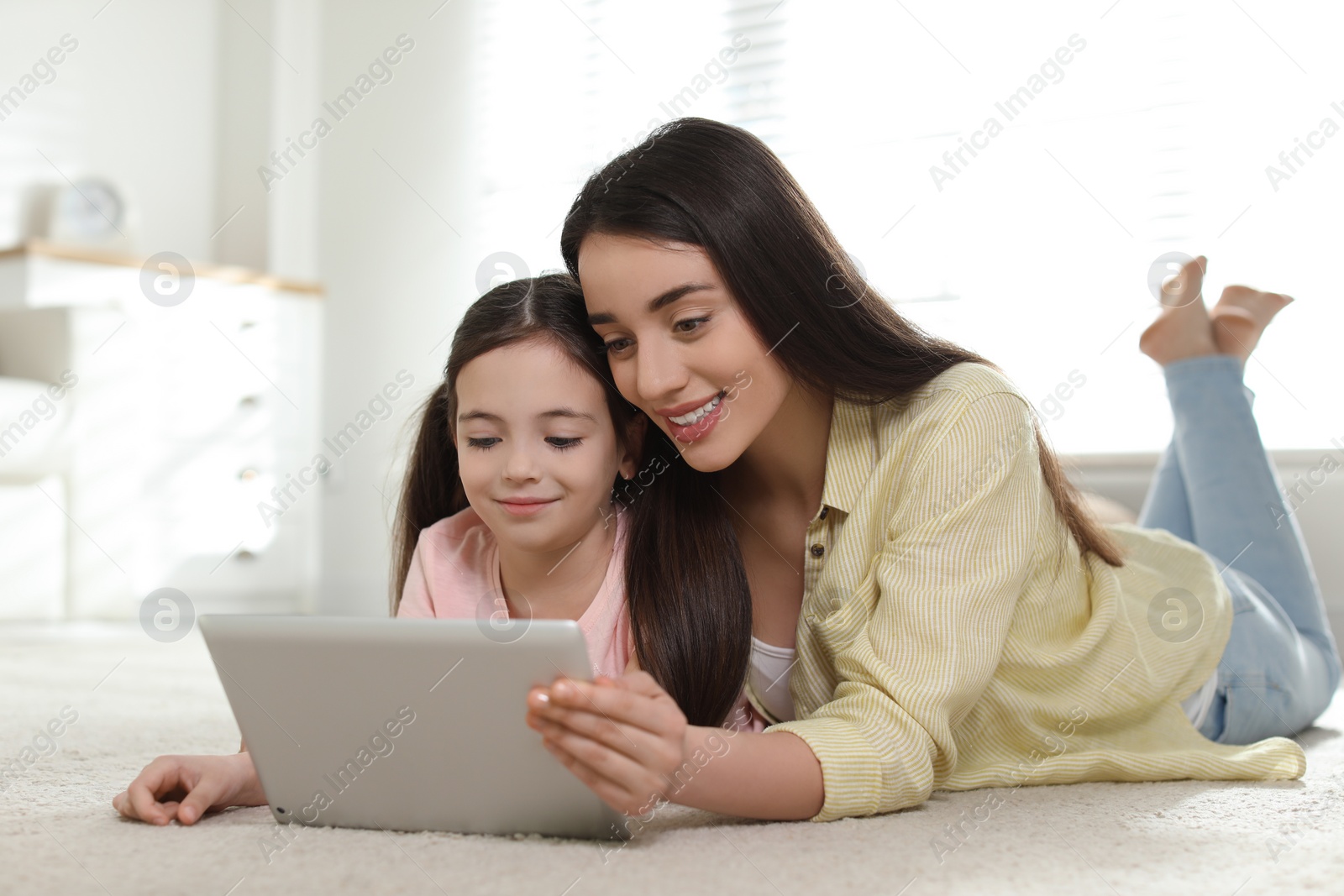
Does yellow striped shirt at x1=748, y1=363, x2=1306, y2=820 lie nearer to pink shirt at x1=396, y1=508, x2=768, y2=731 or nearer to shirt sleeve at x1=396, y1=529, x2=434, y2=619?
pink shirt at x1=396, y1=508, x2=768, y2=731

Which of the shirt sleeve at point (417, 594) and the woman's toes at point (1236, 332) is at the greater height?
the woman's toes at point (1236, 332)

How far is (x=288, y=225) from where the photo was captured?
134 inches

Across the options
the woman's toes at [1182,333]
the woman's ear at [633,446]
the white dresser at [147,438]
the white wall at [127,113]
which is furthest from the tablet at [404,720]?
the white wall at [127,113]

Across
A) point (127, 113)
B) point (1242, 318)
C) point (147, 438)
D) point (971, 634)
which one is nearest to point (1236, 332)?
point (1242, 318)

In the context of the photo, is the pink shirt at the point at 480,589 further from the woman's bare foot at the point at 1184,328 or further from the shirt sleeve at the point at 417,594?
the woman's bare foot at the point at 1184,328

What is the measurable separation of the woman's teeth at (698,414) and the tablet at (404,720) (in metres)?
0.28

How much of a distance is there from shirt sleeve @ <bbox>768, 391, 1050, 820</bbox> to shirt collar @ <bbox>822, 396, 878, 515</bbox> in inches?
1.5

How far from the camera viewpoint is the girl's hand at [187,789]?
826 mm

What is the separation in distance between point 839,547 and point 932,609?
151 millimetres

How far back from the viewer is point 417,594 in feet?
3.52

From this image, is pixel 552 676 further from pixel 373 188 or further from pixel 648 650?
pixel 373 188

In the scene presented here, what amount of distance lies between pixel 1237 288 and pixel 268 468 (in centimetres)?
231

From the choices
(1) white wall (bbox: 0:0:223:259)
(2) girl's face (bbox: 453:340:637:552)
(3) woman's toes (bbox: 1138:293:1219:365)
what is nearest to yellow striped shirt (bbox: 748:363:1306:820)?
(2) girl's face (bbox: 453:340:637:552)

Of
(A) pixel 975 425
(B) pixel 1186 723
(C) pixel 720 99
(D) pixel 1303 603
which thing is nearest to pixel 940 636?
(A) pixel 975 425
